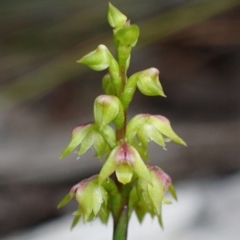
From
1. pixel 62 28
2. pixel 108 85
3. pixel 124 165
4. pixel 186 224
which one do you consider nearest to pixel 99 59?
pixel 108 85

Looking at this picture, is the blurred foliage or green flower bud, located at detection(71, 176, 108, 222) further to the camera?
the blurred foliage

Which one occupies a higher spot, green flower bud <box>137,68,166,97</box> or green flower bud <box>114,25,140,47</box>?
green flower bud <box>114,25,140,47</box>

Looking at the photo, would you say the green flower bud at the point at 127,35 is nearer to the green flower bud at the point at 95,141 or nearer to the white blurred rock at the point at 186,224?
the green flower bud at the point at 95,141

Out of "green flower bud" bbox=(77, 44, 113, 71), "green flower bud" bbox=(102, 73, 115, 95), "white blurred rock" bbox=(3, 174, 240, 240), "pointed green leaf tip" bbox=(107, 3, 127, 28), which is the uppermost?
"pointed green leaf tip" bbox=(107, 3, 127, 28)

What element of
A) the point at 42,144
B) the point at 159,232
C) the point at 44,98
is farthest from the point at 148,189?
the point at 44,98

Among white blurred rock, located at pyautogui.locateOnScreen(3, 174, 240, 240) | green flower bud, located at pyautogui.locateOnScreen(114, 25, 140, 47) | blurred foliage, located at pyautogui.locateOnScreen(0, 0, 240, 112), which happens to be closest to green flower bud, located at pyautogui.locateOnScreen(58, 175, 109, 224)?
green flower bud, located at pyautogui.locateOnScreen(114, 25, 140, 47)

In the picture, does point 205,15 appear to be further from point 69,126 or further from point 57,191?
point 57,191

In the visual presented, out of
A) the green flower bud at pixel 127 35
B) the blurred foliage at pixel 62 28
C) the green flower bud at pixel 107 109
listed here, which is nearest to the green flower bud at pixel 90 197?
the green flower bud at pixel 107 109

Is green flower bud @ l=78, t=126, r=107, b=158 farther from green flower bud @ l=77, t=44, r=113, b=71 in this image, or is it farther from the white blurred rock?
the white blurred rock
